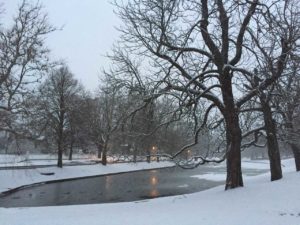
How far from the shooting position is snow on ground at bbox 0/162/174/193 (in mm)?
37506

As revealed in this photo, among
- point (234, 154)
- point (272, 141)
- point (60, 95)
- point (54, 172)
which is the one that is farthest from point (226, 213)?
point (60, 95)

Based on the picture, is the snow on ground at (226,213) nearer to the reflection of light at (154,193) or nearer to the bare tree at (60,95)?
the reflection of light at (154,193)

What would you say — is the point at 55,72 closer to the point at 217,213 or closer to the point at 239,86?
the point at 239,86

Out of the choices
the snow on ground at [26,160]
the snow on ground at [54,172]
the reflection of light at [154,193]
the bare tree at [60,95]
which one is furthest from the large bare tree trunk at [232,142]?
the bare tree at [60,95]

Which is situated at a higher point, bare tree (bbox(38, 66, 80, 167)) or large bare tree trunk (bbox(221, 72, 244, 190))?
bare tree (bbox(38, 66, 80, 167))

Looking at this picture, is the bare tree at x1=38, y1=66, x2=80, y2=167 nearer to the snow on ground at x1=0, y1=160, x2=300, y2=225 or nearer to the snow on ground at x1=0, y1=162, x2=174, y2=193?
the snow on ground at x1=0, y1=162, x2=174, y2=193

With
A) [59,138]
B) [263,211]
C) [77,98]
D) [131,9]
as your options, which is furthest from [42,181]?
[263,211]

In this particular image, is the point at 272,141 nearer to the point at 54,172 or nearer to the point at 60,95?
the point at 54,172

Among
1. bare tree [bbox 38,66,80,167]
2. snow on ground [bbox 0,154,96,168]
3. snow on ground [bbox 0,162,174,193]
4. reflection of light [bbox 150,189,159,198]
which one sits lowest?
reflection of light [bbox 150,189,159,198]

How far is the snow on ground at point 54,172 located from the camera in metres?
37.5

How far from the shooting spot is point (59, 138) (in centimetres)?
5538

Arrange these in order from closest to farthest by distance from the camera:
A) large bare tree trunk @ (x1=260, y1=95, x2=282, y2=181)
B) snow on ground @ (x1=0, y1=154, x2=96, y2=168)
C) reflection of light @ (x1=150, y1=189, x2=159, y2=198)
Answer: large bare tree trunk @ (x1=260, y1=95, x2=282, y2=181), snow on ground @ (x1=0, y1=154, x2=96, y2=168), reflection of light @ (x1=150, y1=189, x2=159, y2=198)

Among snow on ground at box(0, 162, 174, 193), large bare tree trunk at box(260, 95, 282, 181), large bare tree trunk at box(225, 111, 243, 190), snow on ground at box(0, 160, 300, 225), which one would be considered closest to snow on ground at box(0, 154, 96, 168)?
snow on ground at box(0, 162, 174, 193)

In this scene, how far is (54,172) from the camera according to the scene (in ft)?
158
